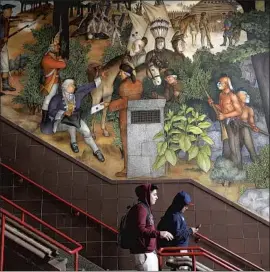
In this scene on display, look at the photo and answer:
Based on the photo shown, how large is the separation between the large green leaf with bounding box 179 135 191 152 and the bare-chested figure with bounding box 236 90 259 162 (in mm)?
908

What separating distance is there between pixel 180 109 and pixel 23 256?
3.79m

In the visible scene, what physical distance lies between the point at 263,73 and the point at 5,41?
4.65m

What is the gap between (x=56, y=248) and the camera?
7629mm

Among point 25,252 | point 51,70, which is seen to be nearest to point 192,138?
point 51,70

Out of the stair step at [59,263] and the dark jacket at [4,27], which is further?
the dark jacket at [4,27]

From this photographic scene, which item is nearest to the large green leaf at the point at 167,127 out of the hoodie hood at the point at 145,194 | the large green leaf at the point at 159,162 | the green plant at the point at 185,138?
the green plant at the point at 185,138

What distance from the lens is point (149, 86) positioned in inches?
372

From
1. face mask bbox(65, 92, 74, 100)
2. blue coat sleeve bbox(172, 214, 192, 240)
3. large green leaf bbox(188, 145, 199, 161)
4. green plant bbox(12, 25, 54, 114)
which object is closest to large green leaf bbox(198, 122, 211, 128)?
large green leaf bbox(188, 145, 199, 161)

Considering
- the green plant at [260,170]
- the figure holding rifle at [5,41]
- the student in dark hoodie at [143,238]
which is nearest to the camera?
the student in dark hoodie at [143,238]

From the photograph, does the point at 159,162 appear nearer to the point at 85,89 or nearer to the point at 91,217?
the point at 91,217

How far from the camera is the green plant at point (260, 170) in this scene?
29.4 ft

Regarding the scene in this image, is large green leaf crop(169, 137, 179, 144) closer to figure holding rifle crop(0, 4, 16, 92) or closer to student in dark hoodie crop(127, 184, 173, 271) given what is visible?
student in dark hoodie crop(127, 184, 173, 271)

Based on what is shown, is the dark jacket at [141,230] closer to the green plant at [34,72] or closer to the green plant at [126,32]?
the green plant at [34,72]

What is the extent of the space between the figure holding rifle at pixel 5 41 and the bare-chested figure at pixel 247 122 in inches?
159
